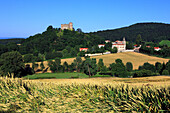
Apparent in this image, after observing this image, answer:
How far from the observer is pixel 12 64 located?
4881 centimetres

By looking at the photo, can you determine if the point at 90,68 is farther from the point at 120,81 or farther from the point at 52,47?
the point at 52,47

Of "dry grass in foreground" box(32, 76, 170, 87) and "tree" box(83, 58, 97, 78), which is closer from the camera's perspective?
"dry grass in foreground" box(32, 76, 170, 87)

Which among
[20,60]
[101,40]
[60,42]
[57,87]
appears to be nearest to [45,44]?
[60,42]

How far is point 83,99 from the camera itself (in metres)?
11.7

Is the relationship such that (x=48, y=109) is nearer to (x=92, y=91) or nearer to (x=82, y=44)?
(x=92, y=91)

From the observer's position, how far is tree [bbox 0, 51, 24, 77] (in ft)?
154

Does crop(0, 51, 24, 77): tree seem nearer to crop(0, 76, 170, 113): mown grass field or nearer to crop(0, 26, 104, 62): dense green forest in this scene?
crop(0, 26, 104, 62): dense green forest

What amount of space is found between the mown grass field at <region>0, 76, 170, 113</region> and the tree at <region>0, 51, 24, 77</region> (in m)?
36.1

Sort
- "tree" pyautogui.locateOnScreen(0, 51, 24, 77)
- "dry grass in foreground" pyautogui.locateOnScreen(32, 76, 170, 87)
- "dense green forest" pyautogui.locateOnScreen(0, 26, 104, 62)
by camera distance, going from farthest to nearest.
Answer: "dense green forest" pyautogui.locateOnScreen(0, 26, 104, 62)
"tree" pyautogui.locateOnScreen(0, 51, 24, 77)
"dry grass in foreground" pyautogui.locateOnScreen(32, 76, 170, 87)

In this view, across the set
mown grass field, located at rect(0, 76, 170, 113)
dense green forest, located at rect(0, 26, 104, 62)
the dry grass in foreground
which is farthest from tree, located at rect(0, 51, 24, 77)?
mown grass field, located at rect(0, 76, 170, 113)

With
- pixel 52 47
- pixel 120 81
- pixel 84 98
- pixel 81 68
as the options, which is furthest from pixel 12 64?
pixel 52 47

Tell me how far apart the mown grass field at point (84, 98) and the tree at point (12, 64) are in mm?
36066

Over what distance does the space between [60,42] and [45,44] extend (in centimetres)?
1292

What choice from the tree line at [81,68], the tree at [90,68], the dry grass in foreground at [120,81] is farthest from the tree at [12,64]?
the tree at [90,68]
